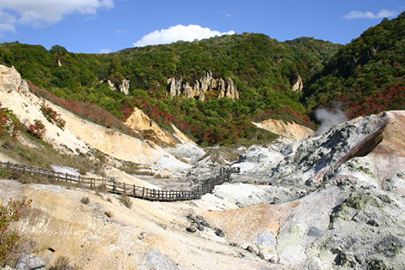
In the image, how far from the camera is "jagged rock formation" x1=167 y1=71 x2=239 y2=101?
327 feet

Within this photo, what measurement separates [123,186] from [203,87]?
86.0 metres

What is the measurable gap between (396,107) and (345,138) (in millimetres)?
52537

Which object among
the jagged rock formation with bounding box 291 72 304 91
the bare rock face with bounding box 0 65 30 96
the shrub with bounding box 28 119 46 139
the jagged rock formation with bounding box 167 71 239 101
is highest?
the jagged rock formation with bounding box 291 72 304 91

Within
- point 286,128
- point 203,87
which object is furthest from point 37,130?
point 203,87

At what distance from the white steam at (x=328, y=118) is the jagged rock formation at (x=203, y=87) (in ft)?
84.3

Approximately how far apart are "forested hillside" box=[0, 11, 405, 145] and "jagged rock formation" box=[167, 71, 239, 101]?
6.28ft

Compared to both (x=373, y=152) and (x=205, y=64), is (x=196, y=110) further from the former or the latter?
(x=373, y=152)

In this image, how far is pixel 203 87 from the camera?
102 m

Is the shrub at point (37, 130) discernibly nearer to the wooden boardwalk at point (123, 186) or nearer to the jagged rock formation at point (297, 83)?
the wooden boardwalk at point (123, 186)

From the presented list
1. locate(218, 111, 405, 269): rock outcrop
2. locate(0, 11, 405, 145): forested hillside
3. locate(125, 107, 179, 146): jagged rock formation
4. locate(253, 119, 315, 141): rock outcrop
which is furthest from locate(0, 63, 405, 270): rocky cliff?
locate(253, 119, 315, 141): rock outcrop

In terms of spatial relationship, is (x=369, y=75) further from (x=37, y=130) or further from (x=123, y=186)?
(x=123, y=186)

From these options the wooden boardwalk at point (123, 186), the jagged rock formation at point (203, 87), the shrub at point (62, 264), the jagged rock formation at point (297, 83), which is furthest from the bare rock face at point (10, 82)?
the jagged rock formation at point (297, 83)

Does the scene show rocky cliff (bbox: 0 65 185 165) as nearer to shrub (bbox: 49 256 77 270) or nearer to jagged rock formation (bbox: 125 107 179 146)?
jagged rock formation (bbox: 125 107 179 146)

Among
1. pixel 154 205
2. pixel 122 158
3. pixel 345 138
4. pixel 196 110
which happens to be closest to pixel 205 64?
pixel 196 110
